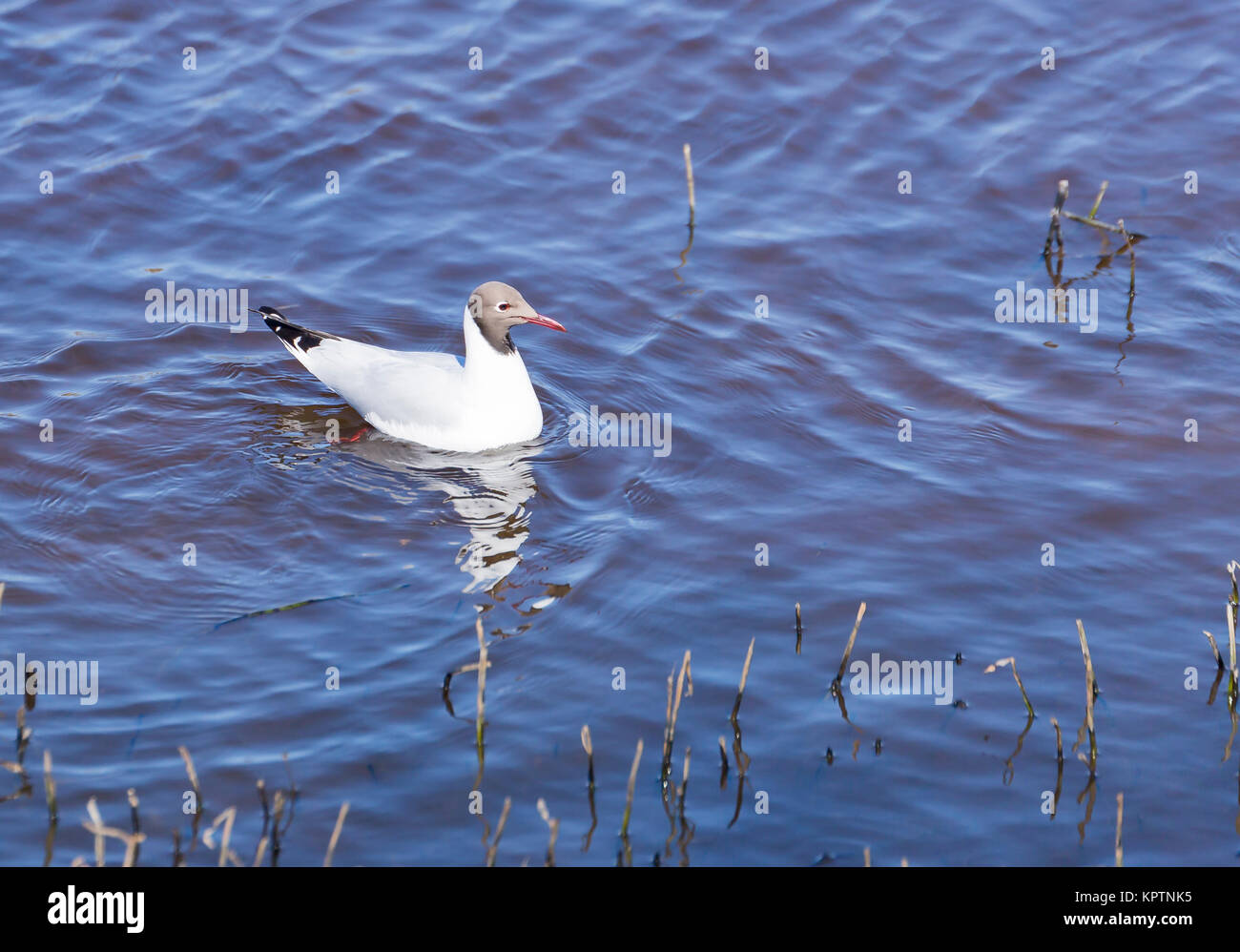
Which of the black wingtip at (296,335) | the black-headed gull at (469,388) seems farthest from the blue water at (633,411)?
the black wingtip at (296,335)

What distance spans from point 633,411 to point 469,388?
122 cm

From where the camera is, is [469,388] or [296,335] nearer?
[469,388]

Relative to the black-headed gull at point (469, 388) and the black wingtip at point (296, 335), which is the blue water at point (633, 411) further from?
the black wingtip at point (296, 335)

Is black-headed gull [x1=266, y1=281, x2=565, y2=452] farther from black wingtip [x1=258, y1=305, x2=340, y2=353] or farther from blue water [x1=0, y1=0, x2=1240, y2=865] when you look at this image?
black wingtip [x1=258, y1=305, x2=340, y2=353]

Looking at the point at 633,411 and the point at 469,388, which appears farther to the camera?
the point at 633,411

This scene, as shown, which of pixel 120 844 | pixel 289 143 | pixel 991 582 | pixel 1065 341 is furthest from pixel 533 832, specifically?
pixel 289 143

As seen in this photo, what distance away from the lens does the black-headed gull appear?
31.2 ft

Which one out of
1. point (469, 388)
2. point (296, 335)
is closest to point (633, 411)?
point (469, 388)

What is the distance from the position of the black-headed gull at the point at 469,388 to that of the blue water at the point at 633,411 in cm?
26

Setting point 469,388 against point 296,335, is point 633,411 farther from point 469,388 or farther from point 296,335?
point 296,335

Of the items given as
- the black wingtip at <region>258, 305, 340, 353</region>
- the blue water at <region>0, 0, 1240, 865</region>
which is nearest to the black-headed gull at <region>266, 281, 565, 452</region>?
the blue water at <region>0, 0, 1240, 865</region>

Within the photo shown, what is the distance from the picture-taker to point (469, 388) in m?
9.50

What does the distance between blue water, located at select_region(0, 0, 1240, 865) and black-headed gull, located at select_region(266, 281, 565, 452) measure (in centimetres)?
26

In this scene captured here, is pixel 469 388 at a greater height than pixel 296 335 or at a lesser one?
lesser
